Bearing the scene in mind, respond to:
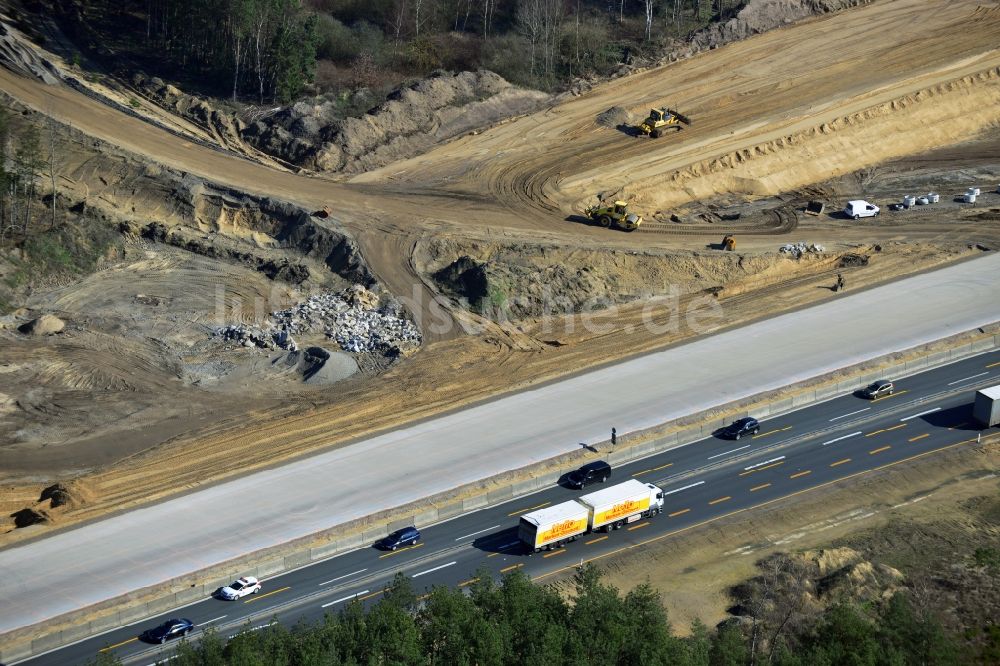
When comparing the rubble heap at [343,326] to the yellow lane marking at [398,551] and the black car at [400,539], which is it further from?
the yellow lane marking at [398,551]

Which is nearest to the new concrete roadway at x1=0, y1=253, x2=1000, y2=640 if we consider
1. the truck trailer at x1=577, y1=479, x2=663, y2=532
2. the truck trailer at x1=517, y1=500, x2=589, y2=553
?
the truck trailer at x1=517, y1=500, x2=589, y2=553

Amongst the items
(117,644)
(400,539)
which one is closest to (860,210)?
(400,539)

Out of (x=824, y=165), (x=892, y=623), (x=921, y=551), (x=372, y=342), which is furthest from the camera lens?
(x=824, y=165)

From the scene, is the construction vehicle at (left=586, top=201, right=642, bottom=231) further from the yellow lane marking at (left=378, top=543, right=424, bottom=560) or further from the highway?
the yellow lane marking at (left=378, top=543, right=424, bottom=560)

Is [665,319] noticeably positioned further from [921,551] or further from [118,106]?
[118,106]

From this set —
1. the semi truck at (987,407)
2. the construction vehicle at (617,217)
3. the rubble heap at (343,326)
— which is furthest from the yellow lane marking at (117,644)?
the construction vehicle at (617,217)

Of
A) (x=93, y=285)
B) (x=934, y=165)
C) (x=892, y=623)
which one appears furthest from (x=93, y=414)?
(x=934, y=165)
